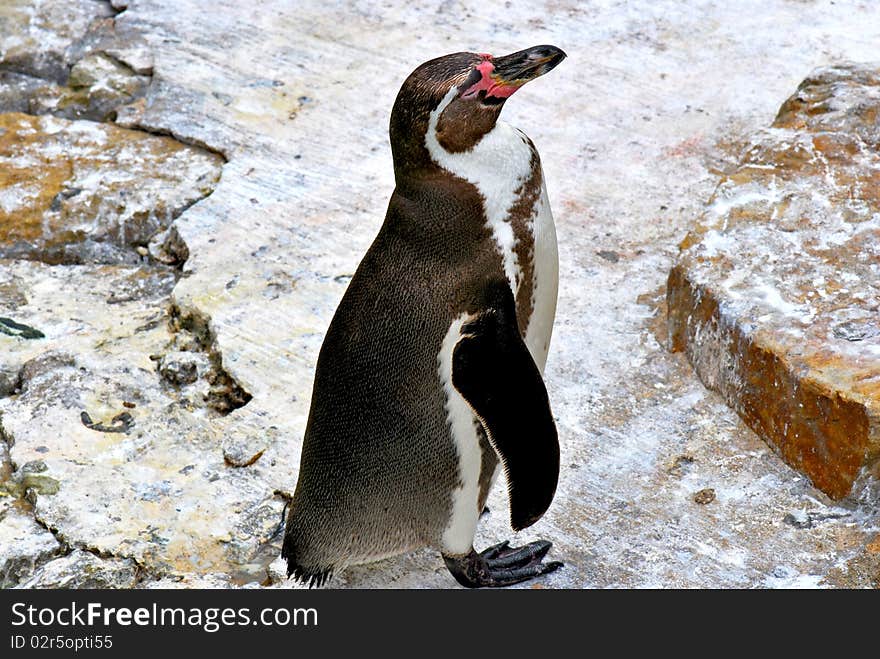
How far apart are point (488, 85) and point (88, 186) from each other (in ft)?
6.94

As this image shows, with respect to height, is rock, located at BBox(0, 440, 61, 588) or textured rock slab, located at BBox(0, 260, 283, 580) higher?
textured rock slab, located at BBox(0, 260, 283, 580)

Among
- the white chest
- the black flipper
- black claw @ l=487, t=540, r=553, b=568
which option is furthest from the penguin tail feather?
the white chest

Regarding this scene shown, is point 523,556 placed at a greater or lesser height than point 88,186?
lesser

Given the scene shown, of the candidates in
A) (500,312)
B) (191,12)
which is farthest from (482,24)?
(500,312)

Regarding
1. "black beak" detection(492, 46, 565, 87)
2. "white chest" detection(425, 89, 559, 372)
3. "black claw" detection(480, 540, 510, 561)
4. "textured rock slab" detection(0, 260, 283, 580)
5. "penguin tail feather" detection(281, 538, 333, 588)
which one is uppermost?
"black beak" detection(492, 46, 565, 87)

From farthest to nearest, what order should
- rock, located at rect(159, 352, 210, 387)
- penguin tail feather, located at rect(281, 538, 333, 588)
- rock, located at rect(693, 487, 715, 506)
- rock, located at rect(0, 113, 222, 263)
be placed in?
1. rock, located at rect(0, 113, 222, 263)
2. rock, located at rect(159, 352, 210, 387)
3. rock, located at rect(693, 487, 715, 506)
4. penguin tail feather, located at rect(281, 538, 333, 588)

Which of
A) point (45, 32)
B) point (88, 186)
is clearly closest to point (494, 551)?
point (88, 186)

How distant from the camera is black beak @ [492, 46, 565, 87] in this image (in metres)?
2.27

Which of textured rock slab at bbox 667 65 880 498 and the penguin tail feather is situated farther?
textured rock slab at bbox 667 65 880 498

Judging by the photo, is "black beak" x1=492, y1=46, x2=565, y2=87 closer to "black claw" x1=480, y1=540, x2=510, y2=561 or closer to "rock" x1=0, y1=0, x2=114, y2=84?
"black claw" x1=480, y1=540, x2=510, y2=561

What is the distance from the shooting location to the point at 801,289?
307 centimetres

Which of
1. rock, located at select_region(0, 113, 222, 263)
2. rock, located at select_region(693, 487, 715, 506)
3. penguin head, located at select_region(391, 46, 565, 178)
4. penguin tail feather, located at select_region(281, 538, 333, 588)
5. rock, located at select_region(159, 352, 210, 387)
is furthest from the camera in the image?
rock, located at select_region(0, 113, 222, 263)

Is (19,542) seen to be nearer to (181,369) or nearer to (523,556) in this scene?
(181,369)

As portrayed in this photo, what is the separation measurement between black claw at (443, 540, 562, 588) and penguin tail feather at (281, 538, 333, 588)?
0.87 feet
